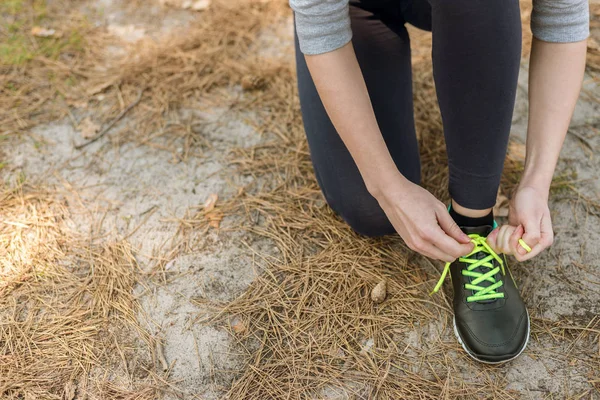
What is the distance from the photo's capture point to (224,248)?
4.90 ft

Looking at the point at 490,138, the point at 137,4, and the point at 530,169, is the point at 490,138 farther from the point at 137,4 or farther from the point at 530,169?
the point at 137,4

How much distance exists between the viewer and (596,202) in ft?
5.04

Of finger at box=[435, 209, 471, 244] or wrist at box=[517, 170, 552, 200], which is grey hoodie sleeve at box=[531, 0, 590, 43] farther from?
finger at box=[435, 209, 471, 244]

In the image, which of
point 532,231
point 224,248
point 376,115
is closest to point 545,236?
point 532,231

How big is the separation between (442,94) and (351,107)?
215 millimetres

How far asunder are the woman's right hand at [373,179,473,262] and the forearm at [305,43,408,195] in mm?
39

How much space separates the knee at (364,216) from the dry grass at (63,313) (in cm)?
66

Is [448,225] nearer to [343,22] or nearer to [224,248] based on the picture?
[343,22]

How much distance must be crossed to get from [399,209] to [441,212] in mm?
96

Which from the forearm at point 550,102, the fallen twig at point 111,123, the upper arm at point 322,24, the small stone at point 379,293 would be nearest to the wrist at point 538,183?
the forearm at point 550,102

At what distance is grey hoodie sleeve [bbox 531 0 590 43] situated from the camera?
3.51ft

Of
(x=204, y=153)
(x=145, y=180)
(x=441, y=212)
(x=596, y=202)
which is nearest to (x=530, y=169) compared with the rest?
(x=441, y=212)

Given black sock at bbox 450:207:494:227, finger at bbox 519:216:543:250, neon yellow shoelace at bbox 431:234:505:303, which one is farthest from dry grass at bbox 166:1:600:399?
finger at bbox 519:216:543:250

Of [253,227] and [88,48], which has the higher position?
[88,48]
